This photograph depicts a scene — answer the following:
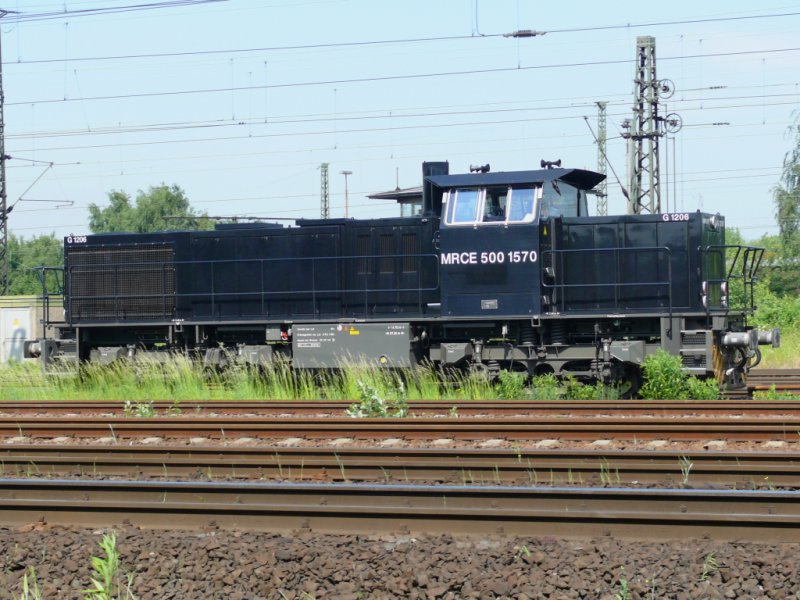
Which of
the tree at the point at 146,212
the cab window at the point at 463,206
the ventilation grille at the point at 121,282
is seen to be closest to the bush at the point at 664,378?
the cab window at the point at 463,206

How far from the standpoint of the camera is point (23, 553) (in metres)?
5.62

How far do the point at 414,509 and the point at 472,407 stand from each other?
18.8 feet

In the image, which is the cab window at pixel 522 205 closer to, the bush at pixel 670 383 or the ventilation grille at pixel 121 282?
the bush at pixel 670 383

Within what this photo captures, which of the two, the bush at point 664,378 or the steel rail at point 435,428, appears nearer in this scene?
the steel rail at point 435,428

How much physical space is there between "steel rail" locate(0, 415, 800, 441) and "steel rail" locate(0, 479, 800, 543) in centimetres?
329

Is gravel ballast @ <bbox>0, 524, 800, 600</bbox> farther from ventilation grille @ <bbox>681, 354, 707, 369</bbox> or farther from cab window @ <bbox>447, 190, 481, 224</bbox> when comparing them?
cab window @ <bbox>447, 190, 481, 224</bbox>

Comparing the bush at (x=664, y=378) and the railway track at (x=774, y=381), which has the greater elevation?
the bush at (x=664, y=378)

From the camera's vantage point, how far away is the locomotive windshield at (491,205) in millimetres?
13211

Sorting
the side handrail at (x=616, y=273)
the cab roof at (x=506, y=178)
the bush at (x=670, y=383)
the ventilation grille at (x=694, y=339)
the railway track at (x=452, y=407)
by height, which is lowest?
the railway track at (x=452, y=407)

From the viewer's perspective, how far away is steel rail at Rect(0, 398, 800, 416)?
36.1 feet

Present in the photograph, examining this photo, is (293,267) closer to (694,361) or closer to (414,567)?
(694,361)

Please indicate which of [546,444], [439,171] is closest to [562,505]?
[546,444]

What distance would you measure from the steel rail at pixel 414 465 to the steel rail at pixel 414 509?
1.13 m

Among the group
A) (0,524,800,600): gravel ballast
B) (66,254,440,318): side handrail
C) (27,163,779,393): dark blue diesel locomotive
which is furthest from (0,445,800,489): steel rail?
(66,254,440,318): side handrail
